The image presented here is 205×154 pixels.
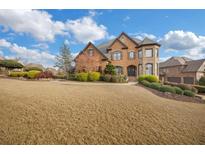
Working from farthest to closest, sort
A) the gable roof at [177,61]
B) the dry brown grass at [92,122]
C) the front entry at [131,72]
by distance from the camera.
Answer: the front entry at [131,72] < the gable roof at [177,61] < the dry brown grass at [92,122]

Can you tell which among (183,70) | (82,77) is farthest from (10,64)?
(183,70)

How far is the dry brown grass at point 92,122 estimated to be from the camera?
2857 mm

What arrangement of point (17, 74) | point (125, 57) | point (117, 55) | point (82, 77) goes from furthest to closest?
point (117, 55), point (125, 57), point (82, 77), point (17, 74)

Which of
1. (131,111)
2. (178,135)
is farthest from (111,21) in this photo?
(178,135)

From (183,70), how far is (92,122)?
14.5m

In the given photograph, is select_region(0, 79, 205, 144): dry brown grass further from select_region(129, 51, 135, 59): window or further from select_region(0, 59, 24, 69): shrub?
select_region(129, 51, 135, 59): window

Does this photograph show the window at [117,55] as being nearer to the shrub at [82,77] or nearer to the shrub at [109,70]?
the shrub at [109,70]

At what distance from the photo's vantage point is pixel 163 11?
432 cm

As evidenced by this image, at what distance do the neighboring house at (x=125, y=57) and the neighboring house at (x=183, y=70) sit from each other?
203cm

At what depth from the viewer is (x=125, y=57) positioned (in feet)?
39.8

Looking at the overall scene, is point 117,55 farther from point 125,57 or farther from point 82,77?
point 82,77

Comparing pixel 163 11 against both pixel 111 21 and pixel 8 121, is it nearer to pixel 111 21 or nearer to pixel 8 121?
pixel 111 21

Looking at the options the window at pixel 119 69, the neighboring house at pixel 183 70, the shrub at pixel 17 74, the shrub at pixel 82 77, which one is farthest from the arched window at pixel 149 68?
the shrub at pixel 17 74
